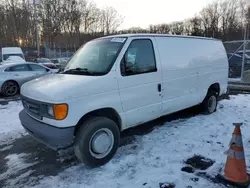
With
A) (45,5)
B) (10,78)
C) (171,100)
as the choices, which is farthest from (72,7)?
(171,100)

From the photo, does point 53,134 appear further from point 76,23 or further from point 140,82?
point 76,23

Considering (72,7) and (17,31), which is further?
(72,7)

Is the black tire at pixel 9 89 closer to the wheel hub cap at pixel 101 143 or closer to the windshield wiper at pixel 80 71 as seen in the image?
the windshield wiper at pixel 80 71

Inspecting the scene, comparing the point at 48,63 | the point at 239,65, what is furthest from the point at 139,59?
the point at 48,63

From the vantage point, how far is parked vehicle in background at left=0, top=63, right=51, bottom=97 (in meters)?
9.44

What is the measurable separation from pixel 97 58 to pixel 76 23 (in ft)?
159

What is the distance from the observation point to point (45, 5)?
45562 mm

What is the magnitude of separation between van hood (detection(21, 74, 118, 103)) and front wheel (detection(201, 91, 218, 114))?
10.7 ft

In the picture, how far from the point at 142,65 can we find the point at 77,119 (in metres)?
1.58

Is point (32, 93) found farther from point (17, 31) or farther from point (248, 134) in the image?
point (17, 31)

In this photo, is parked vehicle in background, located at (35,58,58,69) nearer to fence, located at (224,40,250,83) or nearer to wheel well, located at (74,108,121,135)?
fence, located at (224,40,250,83)

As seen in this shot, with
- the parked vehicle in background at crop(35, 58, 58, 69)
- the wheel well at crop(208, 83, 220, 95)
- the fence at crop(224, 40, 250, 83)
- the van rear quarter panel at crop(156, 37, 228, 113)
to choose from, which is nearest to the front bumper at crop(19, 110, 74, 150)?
the van rear quarter panel at crop(156, 37, 228, 113)

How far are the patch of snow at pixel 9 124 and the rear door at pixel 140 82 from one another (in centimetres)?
285

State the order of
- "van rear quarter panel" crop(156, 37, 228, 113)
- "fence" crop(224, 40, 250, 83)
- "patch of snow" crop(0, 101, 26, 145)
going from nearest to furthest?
"van rear quarter panel" crop(156, 37, 228, 113)
"patch of snow" crop(0, 101, 26, 145)
"fence" crop(224, 40, 250, 83)
